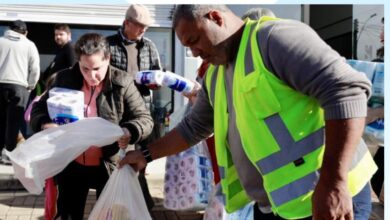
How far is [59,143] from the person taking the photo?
9.58 feet

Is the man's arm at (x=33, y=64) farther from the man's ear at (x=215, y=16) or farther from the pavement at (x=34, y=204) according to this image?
the man's ear at (x=215, y=16)

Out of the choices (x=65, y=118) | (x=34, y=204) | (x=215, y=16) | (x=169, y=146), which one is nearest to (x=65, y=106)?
(x=65, y=118)

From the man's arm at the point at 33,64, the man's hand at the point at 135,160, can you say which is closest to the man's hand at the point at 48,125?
the man's hand at the point at 135,160

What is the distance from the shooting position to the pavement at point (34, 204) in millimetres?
4676

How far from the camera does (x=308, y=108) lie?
1.74 m

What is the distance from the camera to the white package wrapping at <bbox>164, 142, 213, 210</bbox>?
406 centimetres

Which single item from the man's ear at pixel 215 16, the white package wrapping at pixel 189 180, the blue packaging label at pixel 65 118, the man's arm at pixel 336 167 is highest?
the man's ear at pixel 215 16

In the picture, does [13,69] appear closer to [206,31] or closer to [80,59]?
[80,59]

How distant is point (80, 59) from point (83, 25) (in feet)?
15.7

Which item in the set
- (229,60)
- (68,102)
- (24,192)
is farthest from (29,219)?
(229,60)

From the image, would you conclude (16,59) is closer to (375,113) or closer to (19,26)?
(19,26)

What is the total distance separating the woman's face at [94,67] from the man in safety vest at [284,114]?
3.49 feet

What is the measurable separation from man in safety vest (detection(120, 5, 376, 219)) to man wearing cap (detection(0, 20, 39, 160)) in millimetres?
4425

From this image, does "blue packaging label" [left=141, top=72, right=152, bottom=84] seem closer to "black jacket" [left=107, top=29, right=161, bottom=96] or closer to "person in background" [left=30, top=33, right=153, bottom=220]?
"black jacket" [left=107, top=29, right=161, bottom=96]
